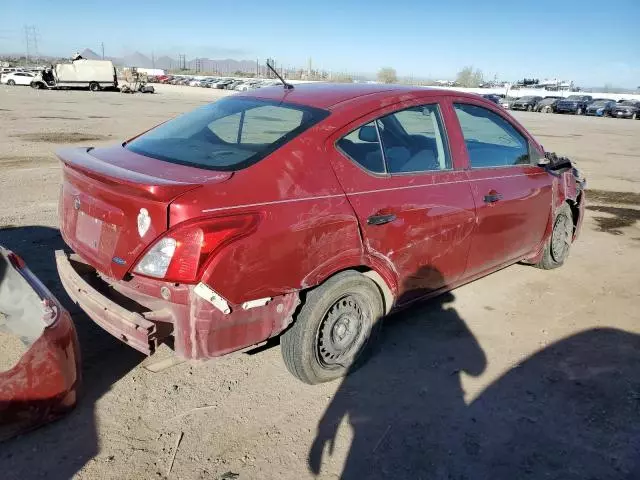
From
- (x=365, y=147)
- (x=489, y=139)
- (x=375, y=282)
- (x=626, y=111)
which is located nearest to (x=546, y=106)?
(x=626, y=111)

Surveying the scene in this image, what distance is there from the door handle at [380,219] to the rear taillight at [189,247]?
913 millimetres

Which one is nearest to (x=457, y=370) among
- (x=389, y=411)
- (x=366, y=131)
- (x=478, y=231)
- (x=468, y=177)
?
(x=389, y=411)

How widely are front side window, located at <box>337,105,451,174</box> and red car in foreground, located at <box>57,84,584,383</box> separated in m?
0.01

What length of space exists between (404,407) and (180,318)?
1463 mm

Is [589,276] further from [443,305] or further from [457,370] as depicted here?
[457,370]

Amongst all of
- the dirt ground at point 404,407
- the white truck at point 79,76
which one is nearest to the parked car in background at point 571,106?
the white truck at point 79,76

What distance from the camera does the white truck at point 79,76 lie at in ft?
152

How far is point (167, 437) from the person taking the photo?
9.36 ft

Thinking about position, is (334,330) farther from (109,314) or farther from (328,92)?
(328,92)

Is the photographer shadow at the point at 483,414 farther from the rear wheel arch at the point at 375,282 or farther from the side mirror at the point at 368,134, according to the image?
the side mirror at the point at 368,134

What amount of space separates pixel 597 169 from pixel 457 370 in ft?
39.6

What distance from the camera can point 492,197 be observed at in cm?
408

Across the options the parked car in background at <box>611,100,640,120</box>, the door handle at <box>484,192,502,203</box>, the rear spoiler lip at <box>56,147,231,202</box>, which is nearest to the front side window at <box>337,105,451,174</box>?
the door handle at <box>484,192,502,203</box>

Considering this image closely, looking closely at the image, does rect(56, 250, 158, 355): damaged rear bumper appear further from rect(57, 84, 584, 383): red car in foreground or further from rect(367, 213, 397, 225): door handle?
rect(367, 213, 397, 225): door handle
